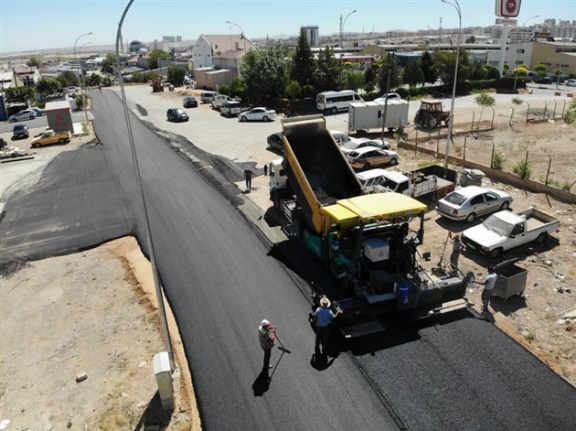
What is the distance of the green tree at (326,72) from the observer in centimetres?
4656

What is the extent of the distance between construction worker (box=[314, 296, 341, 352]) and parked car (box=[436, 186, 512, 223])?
895cm

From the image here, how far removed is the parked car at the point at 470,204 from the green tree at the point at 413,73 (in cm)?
4037

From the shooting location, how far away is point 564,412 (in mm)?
8688

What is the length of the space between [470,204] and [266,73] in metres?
33.1

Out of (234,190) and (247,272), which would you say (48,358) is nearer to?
(247,272)

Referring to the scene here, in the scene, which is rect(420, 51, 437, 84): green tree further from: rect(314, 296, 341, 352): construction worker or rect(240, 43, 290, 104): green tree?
rect(314, 296, 341, 352): construction worker

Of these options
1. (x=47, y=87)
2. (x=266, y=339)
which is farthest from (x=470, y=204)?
(x=47, y=87)

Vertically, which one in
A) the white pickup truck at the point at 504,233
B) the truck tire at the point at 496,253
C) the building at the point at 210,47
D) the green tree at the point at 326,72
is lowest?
the truck tire at the point at 496,253

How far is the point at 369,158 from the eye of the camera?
81.0 feet

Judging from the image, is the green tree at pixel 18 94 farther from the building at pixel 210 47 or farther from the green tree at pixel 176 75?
the building at pixel 210 47

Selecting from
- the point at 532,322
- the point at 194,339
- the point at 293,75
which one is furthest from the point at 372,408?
the point at 293,75

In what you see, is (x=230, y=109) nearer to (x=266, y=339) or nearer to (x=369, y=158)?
(x=369, y=158)

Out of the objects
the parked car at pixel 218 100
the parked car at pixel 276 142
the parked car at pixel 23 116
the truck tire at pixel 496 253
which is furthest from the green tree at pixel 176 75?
the truck tire at pixel 496 253

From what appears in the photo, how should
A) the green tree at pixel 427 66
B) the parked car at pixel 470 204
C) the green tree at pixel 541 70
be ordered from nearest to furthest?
the parked car at pixel 470 204 < the green tree at pixel 427 66 < the green tree at pixel 541 70
